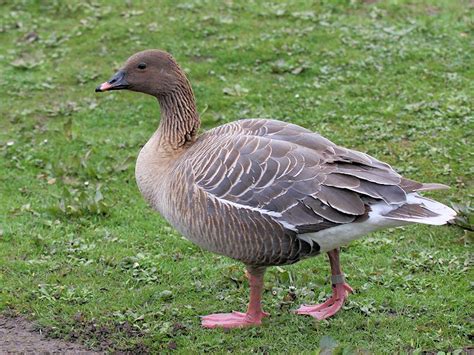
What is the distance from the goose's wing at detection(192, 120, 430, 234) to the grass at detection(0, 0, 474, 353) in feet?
2.61

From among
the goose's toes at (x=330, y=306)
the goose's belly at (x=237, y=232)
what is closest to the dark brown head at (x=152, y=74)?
the goose's belly at (x=237, y=232)

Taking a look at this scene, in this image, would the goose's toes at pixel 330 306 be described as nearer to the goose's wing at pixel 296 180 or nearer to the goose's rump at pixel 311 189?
the goose's rump at pixel 311 189

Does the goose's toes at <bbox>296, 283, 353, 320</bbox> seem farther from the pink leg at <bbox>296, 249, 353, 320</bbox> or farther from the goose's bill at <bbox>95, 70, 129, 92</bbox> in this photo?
the goose's bill at <bbox>95, 70, 129, 92</bbox>

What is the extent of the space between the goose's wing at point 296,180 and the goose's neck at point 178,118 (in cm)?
46

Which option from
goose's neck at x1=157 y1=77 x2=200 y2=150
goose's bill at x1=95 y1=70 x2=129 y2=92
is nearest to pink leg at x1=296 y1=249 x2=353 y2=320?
goose's neck at x1=157 y1=77 x2=200 y2=150

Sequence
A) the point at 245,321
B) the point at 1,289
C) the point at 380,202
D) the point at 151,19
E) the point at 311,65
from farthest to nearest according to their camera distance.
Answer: the point at 151,19 → the point at 311,65 → the point at 1,289 → the point at 245,321 → the point at 380,202

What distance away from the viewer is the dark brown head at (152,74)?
19.9 ft

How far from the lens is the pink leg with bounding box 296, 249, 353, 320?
5695 millimetres

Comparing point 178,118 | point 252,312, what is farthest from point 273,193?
point 178,118

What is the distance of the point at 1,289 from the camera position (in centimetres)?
618

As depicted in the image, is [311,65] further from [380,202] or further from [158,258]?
[380,202]

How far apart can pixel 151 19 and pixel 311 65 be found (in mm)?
2584

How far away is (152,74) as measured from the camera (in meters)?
6.08

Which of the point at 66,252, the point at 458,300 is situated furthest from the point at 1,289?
the point at 458,300
